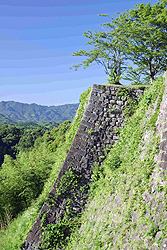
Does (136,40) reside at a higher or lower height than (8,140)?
higher

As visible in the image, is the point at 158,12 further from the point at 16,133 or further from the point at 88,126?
the point at 16,133

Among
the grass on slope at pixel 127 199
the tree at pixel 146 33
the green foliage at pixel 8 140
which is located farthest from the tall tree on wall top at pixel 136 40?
the green foliage at pixel 8 140

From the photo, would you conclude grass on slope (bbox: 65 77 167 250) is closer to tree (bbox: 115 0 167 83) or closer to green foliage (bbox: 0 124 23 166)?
tree (bbox: 115 0 167 83)

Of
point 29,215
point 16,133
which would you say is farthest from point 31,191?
point 16,133

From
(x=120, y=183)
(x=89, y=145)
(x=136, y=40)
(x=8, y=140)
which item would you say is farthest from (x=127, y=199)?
(x=8, y=140)

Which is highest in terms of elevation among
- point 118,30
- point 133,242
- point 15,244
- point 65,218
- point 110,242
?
point 118,30

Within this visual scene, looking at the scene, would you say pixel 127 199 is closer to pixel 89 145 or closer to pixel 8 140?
pixel 89 145

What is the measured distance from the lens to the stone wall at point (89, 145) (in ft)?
21.4

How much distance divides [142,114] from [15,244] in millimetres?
5945

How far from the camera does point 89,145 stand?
719 centimetres

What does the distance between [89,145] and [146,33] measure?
9.30 metres

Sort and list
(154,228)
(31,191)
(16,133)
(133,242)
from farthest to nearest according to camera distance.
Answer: (16,133) → (31,191) → (133,242) → (154,228)

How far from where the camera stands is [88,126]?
7.36 m

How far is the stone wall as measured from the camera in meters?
6.51
